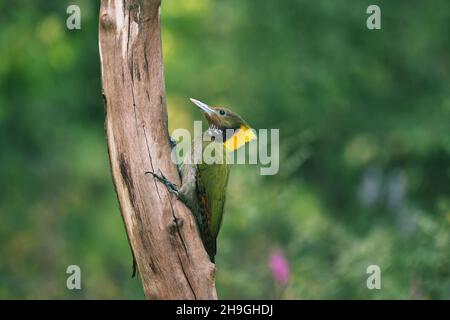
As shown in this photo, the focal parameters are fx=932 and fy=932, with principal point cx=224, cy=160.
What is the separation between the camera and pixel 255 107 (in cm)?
1438

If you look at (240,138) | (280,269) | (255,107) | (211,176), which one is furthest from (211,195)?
(255,107)

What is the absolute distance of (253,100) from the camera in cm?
1452

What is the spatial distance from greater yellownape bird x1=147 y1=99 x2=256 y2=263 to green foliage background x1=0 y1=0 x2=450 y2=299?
5373 millimetres

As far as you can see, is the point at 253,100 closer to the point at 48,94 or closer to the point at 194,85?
the point at 194,85

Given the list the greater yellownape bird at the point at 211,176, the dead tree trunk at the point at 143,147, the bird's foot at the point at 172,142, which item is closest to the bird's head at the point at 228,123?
the greater yellownape bird at the point at 211,176

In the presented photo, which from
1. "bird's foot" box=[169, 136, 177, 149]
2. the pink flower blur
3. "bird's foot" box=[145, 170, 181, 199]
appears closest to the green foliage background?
the pink flower blur

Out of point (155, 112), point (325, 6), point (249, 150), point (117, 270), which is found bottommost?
point (117, 270)

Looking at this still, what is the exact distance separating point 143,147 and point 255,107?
341 inches

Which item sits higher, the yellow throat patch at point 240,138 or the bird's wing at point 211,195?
the yellow throat patch at point 240,138

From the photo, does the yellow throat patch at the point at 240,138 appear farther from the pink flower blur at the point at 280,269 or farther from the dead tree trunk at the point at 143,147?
the pink flower blur at the point at 280,269

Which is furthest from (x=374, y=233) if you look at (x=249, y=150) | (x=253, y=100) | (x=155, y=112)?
(x=253, y=100)

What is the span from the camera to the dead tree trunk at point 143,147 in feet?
18.8

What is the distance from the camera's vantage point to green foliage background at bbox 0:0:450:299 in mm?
12844

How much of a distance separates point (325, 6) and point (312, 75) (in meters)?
1.15
